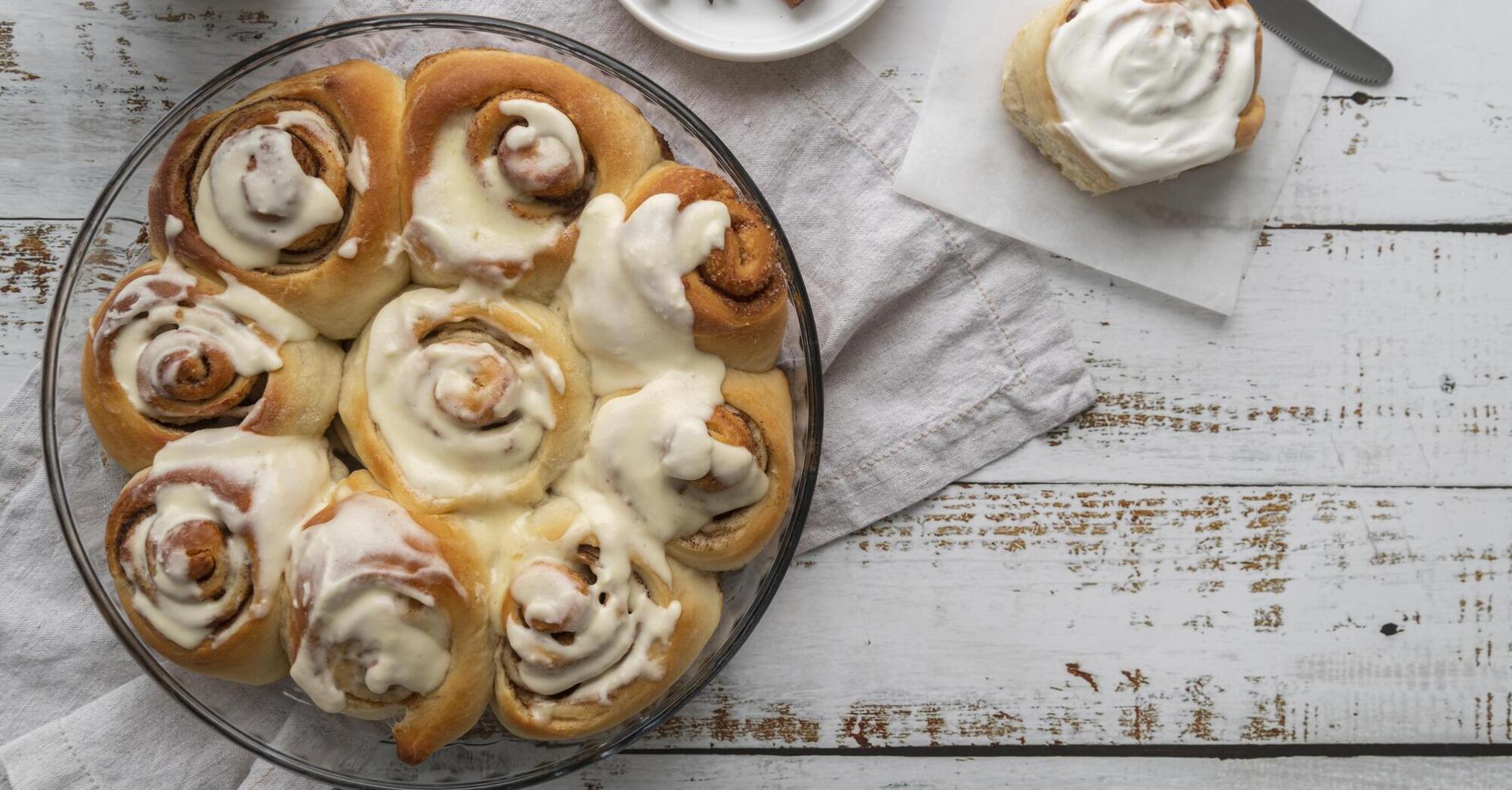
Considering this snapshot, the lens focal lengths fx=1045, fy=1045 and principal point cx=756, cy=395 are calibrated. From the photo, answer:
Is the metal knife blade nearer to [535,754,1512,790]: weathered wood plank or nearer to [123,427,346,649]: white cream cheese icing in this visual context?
[535,754,1512,790]: weathered wood plank

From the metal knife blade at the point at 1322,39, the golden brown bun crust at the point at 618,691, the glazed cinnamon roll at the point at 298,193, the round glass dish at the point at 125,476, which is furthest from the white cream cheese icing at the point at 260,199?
the metal knife blade at the point at 1322,39

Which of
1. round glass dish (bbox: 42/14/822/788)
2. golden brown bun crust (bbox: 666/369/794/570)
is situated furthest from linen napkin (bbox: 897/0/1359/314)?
golden brown bun crust (bbox: 666/369/794/570)

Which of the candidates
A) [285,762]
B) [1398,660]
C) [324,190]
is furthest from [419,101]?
[1398,660]

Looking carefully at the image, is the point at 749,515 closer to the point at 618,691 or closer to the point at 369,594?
the point at 618,691

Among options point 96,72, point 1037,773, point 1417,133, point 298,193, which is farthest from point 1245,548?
point 96,72

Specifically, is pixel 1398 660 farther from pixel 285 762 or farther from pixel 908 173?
pixel 285 762

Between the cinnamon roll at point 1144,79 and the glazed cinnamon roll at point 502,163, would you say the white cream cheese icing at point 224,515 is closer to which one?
the glazed cinnamon roll at point 502,163
